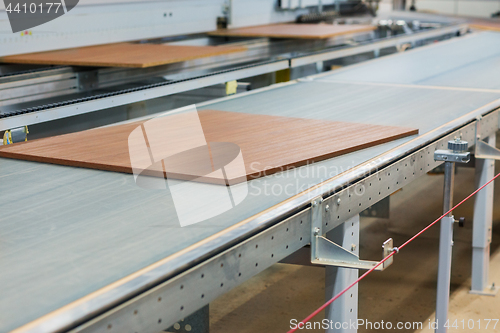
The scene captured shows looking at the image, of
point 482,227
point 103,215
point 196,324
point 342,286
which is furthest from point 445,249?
point 103,215

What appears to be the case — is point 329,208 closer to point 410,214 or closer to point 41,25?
point 41,25

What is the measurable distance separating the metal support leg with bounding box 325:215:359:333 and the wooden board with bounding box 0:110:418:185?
6.8 inches

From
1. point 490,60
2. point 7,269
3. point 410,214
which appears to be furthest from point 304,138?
point 410,214

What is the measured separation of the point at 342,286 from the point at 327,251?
23 cm

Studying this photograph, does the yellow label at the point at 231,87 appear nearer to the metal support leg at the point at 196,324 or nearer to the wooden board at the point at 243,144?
the wooden board at the point at 243,144

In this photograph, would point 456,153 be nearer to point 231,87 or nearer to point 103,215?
point 103,215

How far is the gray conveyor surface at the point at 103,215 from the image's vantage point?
74cm

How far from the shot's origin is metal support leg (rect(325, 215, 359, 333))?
129 cm

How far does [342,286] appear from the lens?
1291 millimetres

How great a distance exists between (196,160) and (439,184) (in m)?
2.95

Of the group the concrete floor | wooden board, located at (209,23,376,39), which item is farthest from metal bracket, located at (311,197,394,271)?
wooden board, located at (209,23,376,39)

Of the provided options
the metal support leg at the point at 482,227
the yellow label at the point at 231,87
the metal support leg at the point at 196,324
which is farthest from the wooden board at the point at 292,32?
the metal support leg at the point at 196,324

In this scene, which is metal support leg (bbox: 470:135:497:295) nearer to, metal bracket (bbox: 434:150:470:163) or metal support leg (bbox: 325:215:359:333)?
metal bracket (bbox: 434:150:470:163)

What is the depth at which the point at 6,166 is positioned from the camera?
126 cm
